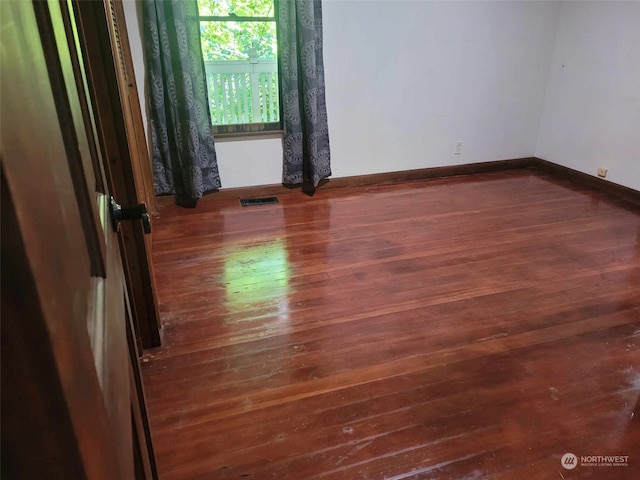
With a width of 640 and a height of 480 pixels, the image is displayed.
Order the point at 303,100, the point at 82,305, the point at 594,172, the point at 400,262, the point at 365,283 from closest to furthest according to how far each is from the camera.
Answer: the point at 82,305
the point at 365,283
the point at 400,262
the point at 303,100
the point at 594,172

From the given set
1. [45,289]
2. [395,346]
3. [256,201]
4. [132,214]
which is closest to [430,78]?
[256,201]

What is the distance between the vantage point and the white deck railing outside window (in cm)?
355

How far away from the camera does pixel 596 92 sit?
4023 mm

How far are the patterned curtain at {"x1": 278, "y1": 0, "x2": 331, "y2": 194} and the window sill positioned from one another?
104mm

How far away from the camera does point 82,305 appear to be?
0.42 m

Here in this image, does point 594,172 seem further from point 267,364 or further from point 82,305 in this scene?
point 82,305

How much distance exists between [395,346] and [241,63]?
2.53 m

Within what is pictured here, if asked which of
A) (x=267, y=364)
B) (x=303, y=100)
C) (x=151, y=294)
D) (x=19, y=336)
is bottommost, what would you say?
(x=267, y=364)

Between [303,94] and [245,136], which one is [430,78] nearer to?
[303,94]

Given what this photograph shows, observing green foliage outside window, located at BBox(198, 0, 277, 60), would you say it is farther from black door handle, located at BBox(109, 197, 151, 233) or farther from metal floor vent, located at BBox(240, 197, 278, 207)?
black door handle, located at BBox(109, 197, 151, 233)

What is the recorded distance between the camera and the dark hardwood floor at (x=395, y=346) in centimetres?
157

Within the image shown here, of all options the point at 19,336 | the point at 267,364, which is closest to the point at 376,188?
the point at 267,364

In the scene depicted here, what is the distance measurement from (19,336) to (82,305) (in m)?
0.16

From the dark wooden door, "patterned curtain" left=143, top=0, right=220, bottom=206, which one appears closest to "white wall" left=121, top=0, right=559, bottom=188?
"patterned curtain" left=143, top=0, right=220, bottom=206
